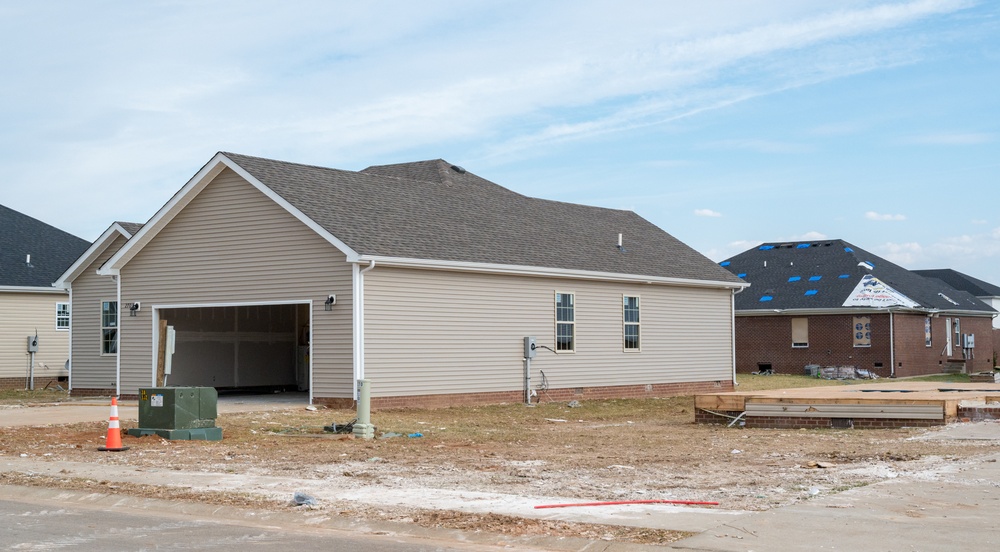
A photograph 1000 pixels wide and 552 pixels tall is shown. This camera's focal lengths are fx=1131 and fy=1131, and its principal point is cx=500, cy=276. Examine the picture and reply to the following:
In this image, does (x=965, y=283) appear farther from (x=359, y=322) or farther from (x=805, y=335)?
(x=359, y=322)

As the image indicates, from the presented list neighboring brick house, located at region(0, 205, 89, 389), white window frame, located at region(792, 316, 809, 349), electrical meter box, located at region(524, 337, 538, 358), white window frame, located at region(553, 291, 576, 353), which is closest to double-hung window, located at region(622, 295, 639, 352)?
white window frame, located at region(553, 291, 576, 353)

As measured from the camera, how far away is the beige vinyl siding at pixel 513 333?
24531mm

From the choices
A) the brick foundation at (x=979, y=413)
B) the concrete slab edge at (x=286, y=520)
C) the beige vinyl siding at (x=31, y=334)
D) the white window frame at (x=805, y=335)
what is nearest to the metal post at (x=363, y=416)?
the concrete slab edge at (x=286, y=520)

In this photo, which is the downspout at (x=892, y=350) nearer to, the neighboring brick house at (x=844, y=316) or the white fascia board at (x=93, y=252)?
the neighboring brick house at (x=844, y=316)

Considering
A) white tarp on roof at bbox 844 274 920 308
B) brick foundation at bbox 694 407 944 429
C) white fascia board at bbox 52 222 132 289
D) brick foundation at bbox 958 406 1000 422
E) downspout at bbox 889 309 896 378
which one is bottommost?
brick foundation at bbox 694 407 944 429

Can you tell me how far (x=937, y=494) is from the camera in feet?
36.5

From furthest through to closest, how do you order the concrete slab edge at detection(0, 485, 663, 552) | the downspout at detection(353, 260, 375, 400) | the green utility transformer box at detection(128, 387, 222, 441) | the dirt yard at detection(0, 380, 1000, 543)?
the downspout at detection(353, 260, 375, 400)
the green utility transformer box at detection(128, 387, 222, 441)
the dirt yard at detection(0, 380, 1000, 543)
the concrete slab edge at detection(0, 485, 663, 552)

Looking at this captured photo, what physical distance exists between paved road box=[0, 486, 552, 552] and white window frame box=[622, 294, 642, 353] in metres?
20.5

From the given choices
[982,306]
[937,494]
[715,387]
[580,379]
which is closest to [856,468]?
[937,494]

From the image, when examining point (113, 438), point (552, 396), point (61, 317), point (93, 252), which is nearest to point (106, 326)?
point (93, 252)

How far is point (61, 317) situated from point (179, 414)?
2411cm

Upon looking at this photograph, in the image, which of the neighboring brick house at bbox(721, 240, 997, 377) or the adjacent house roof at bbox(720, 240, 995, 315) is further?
the adjacent house roof at bbox(720, 240, 995, 315)

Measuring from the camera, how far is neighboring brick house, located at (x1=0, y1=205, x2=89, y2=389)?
37781mm

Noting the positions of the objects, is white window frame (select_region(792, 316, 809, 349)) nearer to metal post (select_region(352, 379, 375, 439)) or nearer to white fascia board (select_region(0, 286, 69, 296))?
white fascia board (select_region(0, 286, 69, 296))
